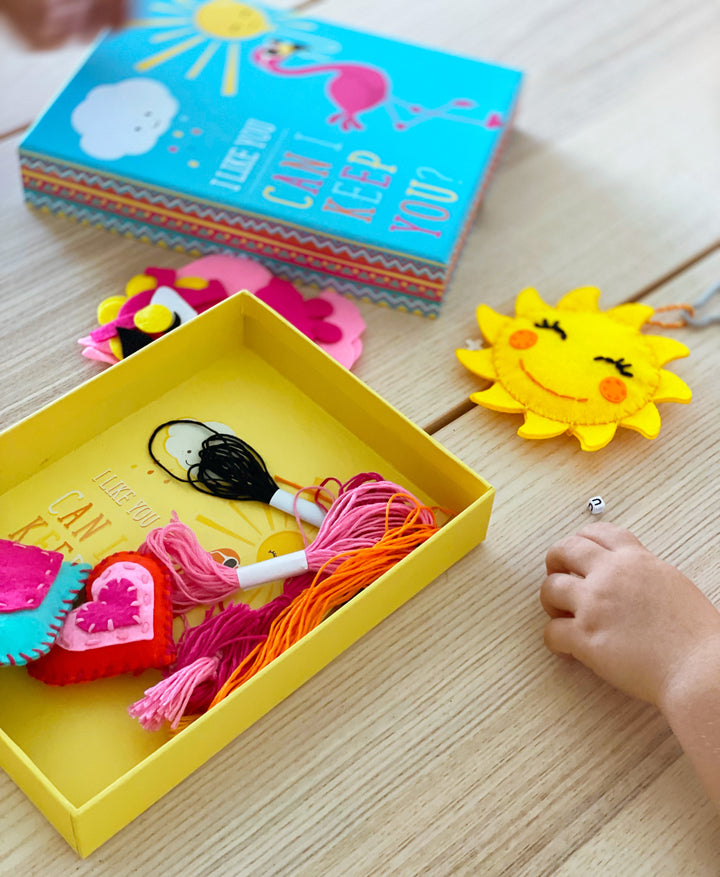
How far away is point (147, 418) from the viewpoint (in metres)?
0.91

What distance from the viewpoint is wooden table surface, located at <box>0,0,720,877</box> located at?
0.72 meters

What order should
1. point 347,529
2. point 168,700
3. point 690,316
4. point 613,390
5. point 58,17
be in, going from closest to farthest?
1. point 168,700
2. point 347,529
3. point 613,390
4. point 690,316
5. point 58,17

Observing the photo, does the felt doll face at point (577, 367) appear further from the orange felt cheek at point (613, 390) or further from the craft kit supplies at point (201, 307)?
the craft kit supplies at point (201, 307)

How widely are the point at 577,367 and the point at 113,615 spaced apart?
48 centimetres

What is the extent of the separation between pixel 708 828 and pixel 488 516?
0.28 metres

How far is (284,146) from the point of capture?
41.1 inches

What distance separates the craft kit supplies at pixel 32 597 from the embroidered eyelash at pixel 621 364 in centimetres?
51

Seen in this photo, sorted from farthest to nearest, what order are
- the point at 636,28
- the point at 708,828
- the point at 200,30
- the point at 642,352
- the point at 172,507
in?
the point at 636,28
the point at 200,30
the point at 642,352
the point at 172,507
the point at 708,828

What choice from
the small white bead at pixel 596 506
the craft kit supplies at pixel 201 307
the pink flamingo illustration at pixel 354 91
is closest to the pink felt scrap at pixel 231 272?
the craft kit supplies at pixel 201 307

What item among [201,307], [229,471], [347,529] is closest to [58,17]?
[201,307]

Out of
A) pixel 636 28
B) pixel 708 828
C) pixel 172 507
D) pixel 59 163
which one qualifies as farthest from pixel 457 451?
pixel 636 28

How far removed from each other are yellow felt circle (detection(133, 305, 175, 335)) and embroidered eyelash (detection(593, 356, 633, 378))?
15.9 inches

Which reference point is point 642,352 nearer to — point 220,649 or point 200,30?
point 220,649

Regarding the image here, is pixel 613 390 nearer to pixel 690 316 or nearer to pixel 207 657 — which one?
pixel 690 316
